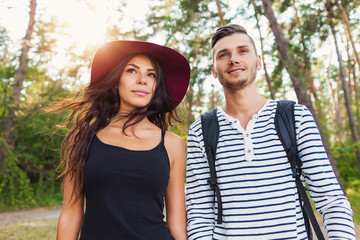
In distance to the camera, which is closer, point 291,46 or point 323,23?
point 291,46

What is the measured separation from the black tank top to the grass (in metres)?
6.56

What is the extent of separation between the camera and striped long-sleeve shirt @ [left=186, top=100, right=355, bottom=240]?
2051 mm

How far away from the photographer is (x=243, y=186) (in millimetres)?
2219

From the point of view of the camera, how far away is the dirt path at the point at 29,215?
10887mm

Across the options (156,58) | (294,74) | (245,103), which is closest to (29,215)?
(294,74)

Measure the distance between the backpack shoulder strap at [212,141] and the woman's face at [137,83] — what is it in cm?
50

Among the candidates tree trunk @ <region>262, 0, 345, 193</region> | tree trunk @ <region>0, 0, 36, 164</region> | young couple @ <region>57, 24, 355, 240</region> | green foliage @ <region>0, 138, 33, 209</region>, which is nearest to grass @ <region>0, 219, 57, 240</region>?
green foliage @ <region>0, 138, 33, 209</region>

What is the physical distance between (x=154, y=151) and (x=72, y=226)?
790 millimetres

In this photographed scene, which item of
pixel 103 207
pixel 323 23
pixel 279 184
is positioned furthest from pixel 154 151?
pixel 323 23

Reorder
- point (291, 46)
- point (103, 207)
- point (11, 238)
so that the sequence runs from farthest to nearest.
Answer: point (291, 46)
point (11, 238)
point (103, 207)

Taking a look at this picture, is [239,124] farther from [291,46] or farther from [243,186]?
[291,46]

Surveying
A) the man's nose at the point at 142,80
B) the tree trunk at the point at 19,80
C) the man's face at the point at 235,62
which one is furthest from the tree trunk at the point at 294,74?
the tree trunk at the point at 19,80

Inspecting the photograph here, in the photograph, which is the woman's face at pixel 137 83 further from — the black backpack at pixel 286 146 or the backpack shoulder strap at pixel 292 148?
the backpack shoulder strap at pixel 292 148

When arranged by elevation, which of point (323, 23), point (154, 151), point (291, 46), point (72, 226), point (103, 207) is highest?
point (323, 23)
